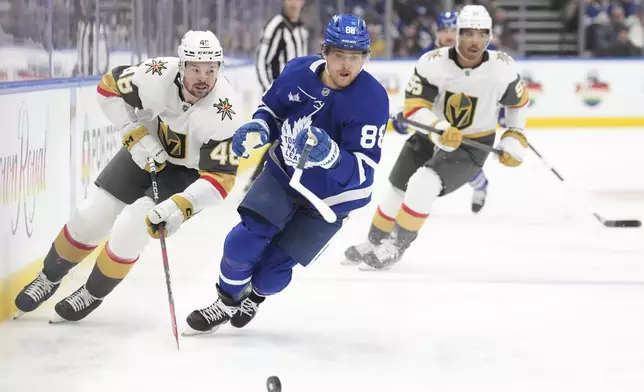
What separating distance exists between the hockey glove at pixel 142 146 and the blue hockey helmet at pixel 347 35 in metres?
0.69

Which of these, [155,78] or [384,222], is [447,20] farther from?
[155,78]

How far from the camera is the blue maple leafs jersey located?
3.53 meters

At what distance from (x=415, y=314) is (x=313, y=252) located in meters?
0.73

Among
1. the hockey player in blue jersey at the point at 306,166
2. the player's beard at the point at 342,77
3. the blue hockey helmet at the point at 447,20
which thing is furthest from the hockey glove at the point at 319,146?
the blue hockey helmet at the point at 447,20

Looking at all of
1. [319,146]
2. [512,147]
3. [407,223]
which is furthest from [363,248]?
[319,146]

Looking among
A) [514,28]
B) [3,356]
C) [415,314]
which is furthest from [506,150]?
[514,28]

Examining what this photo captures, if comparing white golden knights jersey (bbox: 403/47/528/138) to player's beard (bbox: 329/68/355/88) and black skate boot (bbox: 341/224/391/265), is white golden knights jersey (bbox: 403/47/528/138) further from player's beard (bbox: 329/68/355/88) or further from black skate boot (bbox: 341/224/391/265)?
player's beard (bbox: 329/68/355/88)

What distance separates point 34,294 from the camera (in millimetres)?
3900

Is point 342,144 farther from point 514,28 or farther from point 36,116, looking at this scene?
point 514,28

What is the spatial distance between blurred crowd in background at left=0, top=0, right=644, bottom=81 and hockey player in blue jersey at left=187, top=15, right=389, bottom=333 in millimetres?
1057

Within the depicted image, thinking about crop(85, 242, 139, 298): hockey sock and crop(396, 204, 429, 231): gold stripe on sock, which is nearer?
crop(85, 242, 139, 298): hockey sock

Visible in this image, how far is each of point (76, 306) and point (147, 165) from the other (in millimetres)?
524

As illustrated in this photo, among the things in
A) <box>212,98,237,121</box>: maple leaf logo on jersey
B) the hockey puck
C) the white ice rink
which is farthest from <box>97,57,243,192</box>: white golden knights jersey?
the hockey puck

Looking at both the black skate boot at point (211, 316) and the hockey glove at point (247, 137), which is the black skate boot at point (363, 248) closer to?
the black skate boot at point (211, 316)
